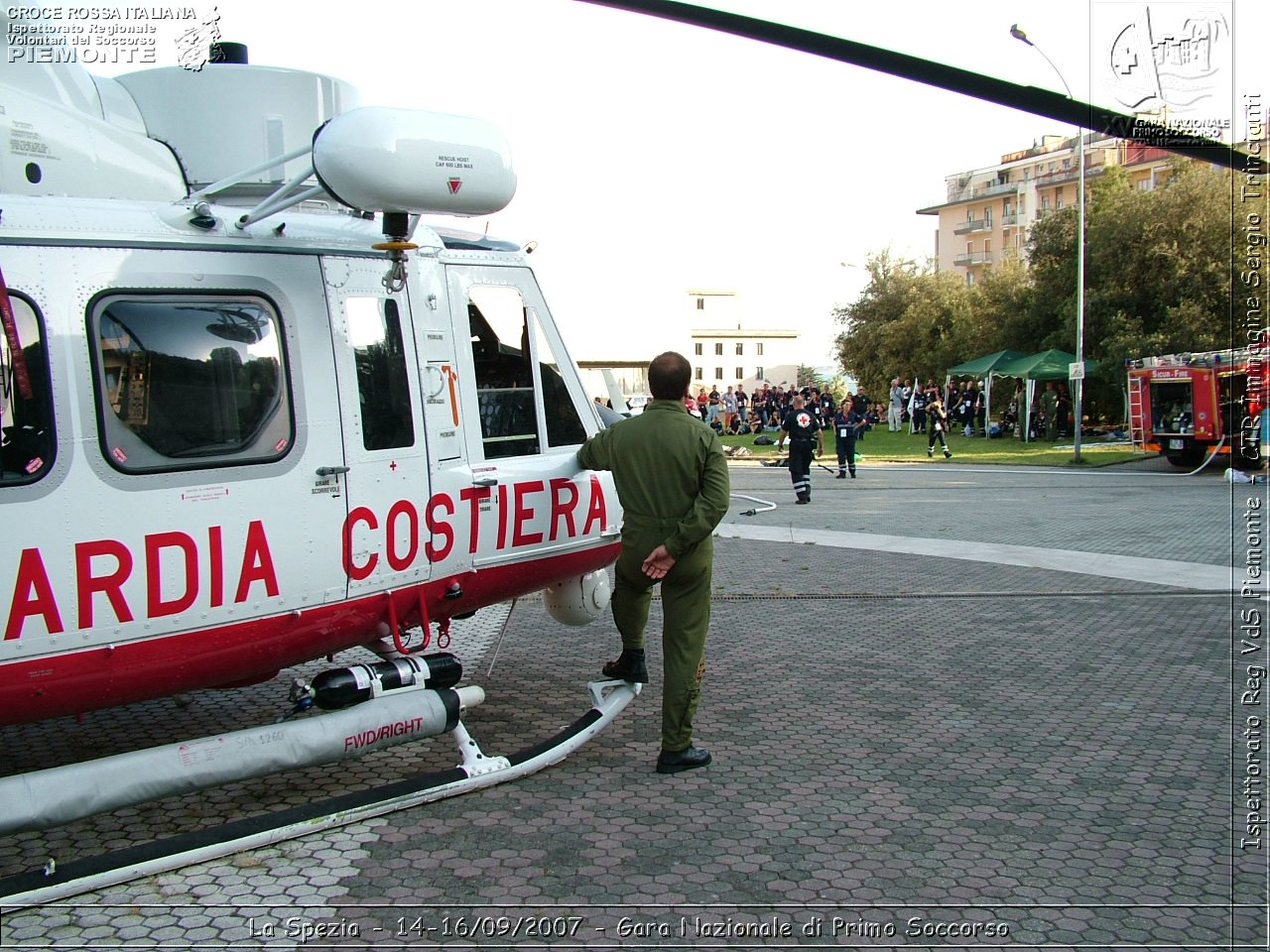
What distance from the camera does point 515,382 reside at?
227 inches

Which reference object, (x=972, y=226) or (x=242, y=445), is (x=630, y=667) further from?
(x=972, y=226)

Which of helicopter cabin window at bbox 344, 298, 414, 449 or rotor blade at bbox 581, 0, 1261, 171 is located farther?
helicopter cabin window at bbox 344, 298, 414, 449

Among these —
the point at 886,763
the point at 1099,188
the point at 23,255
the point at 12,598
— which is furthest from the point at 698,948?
the point at 1099,188

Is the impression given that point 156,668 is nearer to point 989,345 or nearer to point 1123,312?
point 1123,312

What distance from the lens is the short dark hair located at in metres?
5.19

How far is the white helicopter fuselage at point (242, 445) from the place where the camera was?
3.90 meters

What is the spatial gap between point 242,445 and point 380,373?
0.80 m

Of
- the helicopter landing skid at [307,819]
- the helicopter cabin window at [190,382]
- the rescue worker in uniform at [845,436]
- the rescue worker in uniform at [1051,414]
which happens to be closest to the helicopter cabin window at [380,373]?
the helicopter cabin window at [190,382]

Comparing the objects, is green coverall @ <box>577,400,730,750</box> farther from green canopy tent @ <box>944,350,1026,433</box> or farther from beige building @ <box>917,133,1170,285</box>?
beige building @ <box>917,133,1170,285</box>

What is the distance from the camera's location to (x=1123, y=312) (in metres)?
33.8

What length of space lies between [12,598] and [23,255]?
1.28 m

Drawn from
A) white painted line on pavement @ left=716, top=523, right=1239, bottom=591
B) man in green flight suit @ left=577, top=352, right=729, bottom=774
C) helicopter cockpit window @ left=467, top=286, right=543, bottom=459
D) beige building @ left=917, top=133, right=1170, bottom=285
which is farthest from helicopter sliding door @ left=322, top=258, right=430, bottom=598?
beige building @ left=917, top=133, right=1170, bottom=285

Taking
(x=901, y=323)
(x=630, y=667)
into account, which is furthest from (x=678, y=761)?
(x=901, y=323)

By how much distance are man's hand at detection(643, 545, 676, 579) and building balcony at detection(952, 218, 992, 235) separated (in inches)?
3861
